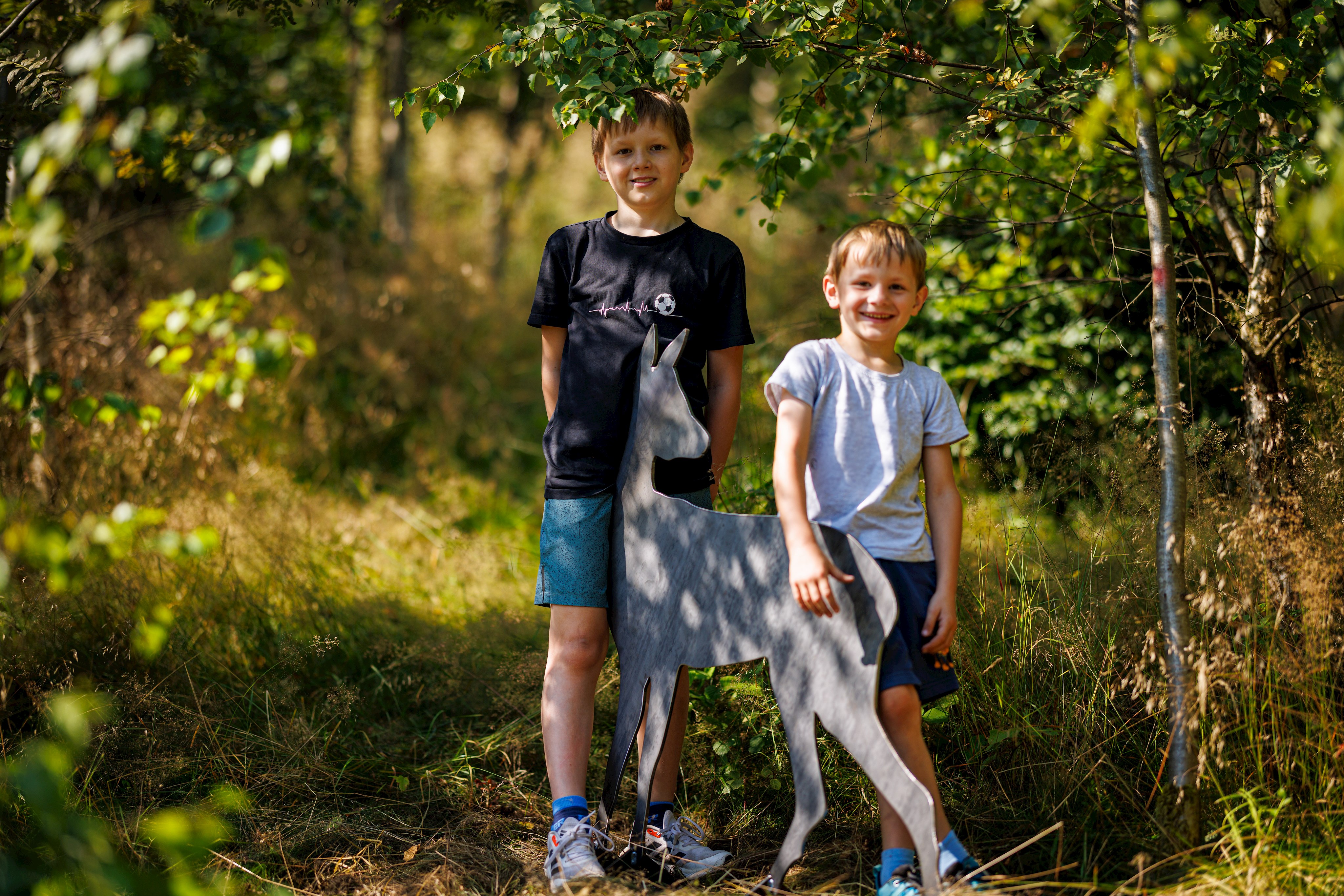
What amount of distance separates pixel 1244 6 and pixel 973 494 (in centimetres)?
185

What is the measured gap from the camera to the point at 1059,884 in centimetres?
235

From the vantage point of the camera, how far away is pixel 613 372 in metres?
2.75

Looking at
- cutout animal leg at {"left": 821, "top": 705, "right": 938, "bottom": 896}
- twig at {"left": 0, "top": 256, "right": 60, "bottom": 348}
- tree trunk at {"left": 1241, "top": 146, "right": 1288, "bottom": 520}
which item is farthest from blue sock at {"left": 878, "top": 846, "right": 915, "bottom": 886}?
twig at {"left": 0, "top": 256, "right": 60, "bottom": 348}

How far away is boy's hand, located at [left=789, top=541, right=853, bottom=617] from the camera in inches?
89.8

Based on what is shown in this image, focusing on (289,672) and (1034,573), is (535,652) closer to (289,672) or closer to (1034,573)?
(289,672)

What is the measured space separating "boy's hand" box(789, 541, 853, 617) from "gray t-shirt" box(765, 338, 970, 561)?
0.13 meters

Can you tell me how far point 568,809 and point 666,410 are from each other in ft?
3.75

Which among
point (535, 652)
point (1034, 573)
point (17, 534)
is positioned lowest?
point (535, 652)

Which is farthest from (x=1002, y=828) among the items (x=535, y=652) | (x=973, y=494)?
(x=535, y=652)

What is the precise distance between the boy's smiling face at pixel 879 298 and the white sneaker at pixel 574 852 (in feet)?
4.97

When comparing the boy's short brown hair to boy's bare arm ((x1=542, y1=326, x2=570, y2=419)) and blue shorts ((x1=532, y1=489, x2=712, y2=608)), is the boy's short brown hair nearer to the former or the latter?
boy's bare arm ((x1=542, y1=326, x2=570, y2=419))

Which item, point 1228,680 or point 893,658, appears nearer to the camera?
point 893,658

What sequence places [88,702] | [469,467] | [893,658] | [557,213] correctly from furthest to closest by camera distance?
[557,213], [469,467], [88,702], [893,658]

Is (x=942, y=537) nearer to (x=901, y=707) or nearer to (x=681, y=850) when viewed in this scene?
(x=901, y=707)
